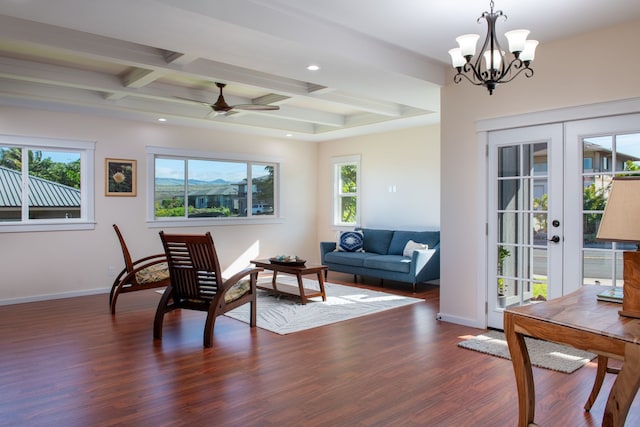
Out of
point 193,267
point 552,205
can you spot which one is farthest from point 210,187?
point 552,205

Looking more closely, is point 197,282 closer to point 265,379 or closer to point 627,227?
point 265,379

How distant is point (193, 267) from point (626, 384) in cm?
334

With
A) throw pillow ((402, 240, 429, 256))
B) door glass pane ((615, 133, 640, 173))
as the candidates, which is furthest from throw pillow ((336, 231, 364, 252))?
door glass pane ((615, 133, 640, 173))

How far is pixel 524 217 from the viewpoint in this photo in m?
4.34

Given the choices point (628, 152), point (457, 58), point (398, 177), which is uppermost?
point (457, 58)

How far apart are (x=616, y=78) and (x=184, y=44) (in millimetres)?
3388

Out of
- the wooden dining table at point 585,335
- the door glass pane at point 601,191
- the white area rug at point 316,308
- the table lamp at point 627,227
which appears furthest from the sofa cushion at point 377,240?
the table lamp at point 627,227

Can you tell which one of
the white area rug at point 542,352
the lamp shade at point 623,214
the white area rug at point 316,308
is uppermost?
the lamp shade at point 623,214

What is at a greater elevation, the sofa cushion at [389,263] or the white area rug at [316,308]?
the sofa cushion at [389,263]

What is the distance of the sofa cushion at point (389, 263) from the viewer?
651 cm

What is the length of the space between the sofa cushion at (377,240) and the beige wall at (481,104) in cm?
262

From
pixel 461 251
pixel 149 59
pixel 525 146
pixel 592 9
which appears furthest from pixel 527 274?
pixel 149 59

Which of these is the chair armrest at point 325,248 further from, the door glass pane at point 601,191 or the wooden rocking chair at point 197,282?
the door glass pane at point 601,191

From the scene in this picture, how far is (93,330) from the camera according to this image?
4.55m
